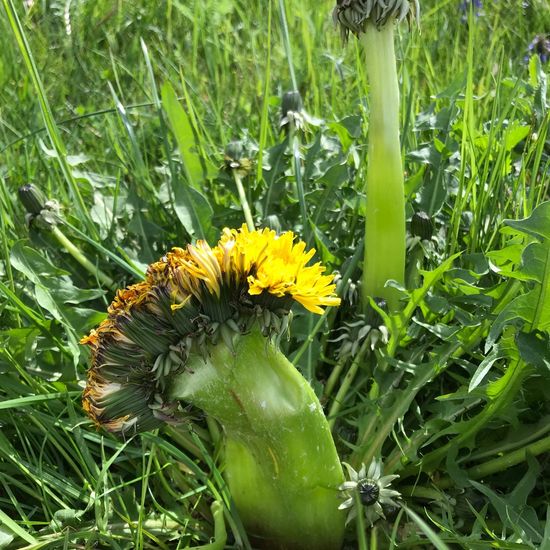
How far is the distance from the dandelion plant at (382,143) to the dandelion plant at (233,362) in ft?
1.19

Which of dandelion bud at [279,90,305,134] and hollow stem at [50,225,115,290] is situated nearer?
hollow stem at [50,225,115,290]

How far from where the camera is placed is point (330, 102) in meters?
2.72

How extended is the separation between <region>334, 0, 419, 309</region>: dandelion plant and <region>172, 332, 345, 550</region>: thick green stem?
15.3 inches

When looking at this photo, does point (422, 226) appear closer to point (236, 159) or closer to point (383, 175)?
point (383, 175)

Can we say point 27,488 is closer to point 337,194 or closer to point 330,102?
point 337,194

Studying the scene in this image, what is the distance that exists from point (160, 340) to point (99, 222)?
3.10ft

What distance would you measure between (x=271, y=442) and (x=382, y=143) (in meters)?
0.64

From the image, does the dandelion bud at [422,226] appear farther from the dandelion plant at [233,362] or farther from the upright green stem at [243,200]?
the dandelion plant at [233,362]

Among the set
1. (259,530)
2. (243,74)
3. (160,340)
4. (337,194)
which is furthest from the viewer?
(243,74)

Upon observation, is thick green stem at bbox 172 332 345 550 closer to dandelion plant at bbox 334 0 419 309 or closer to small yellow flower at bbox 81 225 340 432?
small yellow flower at bbox 81 225 340 432

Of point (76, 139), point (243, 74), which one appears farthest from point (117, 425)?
point (243, 74)

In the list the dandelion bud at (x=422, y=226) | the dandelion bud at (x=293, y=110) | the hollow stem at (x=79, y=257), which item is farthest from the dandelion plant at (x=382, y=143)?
the hollow stem at (x=79, y=257)

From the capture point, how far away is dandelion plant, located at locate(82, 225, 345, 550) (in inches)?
48.8

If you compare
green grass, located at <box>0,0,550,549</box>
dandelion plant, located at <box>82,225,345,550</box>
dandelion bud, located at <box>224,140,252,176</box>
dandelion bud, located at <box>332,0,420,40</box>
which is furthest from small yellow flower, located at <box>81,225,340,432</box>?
dandelion bud, located at <box>224,140,252,176</box>
